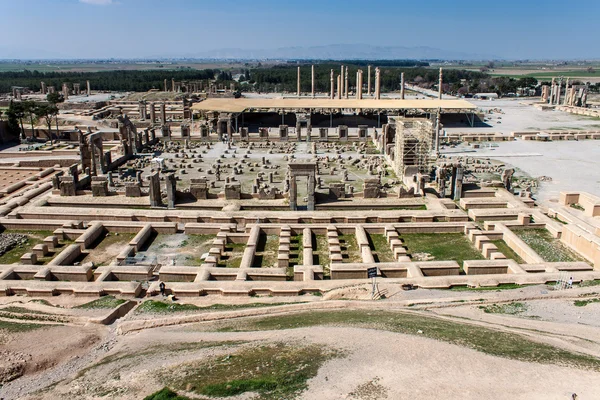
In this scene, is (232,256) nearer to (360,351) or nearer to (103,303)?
(103,303)

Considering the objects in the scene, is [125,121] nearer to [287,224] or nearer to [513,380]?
[287,224]

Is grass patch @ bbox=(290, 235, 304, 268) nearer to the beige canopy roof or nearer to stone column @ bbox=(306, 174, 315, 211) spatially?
stone column @ bbox=(306, 174, 315, 211)

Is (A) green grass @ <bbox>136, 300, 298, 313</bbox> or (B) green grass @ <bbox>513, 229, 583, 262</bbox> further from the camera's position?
(B) green grass @ <bbox>513, 229, 583, 262</bbox>

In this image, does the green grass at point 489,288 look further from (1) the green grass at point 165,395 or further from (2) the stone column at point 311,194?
(1) the green grass at point 165,395

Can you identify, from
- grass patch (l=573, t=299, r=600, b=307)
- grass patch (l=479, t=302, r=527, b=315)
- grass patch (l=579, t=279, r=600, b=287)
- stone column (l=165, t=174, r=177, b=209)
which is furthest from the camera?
stone column (l=165, t=174, r=177, b=209)

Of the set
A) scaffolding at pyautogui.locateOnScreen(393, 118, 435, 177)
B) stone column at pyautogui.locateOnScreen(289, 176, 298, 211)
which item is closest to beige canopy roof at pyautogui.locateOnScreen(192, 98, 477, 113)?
scaffolding at pyautogui.locateOnScreen(393, 118, 435, 177)

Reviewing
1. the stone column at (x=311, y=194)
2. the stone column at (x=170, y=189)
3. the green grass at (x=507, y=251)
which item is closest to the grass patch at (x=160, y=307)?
the stone column at (x=170, y=189)
